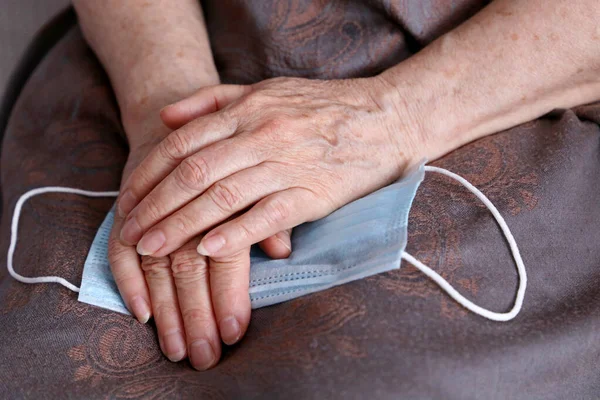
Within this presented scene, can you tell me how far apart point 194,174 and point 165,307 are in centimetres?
18

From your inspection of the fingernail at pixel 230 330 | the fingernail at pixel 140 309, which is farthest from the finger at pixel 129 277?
the fingernail at pixel 230 330

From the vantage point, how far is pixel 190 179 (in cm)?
83

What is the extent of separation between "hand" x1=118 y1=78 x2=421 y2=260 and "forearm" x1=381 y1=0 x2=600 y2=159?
0.04 m

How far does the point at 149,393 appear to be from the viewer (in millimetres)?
731

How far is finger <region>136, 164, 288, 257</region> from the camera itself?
0.82 m

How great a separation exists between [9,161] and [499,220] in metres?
0.88

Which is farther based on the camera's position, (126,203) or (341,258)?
(126,203)

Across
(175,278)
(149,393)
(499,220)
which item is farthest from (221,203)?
(499,220)

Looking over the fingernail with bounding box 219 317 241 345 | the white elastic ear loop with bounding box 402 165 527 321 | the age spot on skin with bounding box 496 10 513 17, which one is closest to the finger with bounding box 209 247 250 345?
the fingernail with bounding box 219 317 241 345

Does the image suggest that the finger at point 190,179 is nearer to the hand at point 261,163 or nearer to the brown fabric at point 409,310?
the hand at point 261,163

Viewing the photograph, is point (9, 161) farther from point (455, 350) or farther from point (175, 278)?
point (455, 350)

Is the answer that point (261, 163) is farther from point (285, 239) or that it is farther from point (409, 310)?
point (409, 310)

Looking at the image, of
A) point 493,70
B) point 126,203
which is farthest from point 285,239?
point 493,70

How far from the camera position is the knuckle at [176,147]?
86 centimetres
